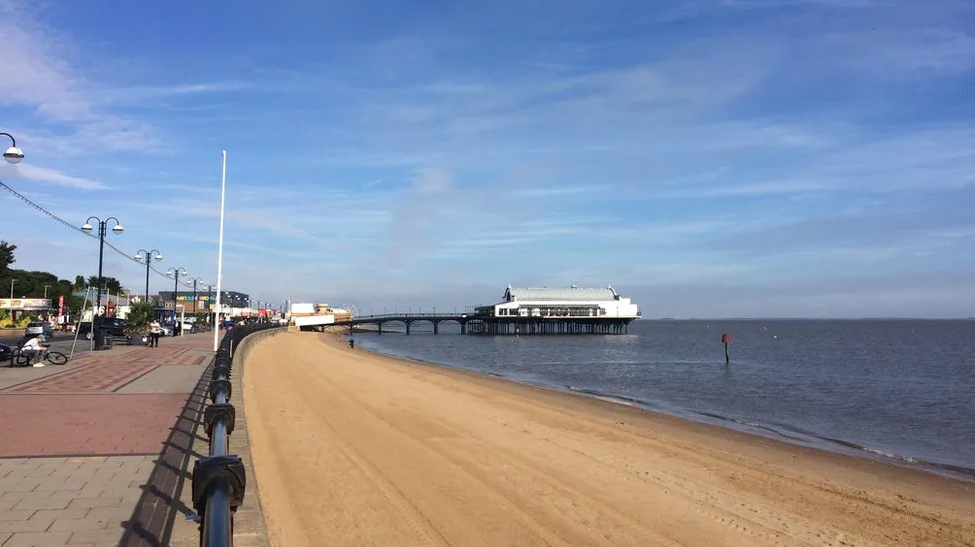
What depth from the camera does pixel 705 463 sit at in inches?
553

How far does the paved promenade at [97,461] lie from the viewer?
5.77 metres

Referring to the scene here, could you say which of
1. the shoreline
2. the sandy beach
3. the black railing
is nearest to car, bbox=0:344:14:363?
the sandy beach

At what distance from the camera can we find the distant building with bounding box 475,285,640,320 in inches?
5753

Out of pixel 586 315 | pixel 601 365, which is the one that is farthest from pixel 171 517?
pixel 586 315

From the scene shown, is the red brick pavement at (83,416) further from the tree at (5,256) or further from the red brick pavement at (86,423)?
the tree at (5,256)

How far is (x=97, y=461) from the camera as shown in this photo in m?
8.27

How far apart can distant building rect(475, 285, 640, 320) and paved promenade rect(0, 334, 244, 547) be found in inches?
5203

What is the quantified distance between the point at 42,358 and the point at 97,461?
1669cm

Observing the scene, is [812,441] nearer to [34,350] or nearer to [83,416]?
[83,416]

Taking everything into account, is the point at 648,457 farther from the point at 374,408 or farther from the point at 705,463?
the point at 374,408

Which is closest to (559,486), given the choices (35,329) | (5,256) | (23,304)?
(35,329)

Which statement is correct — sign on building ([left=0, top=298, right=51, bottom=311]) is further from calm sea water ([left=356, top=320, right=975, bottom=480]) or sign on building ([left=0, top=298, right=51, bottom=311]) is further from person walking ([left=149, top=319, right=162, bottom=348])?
calm sea water ([left=356, top=320, right=975, bottom=480])

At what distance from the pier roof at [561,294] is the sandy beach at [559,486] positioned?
435 feet

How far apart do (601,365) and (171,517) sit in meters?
48.9
